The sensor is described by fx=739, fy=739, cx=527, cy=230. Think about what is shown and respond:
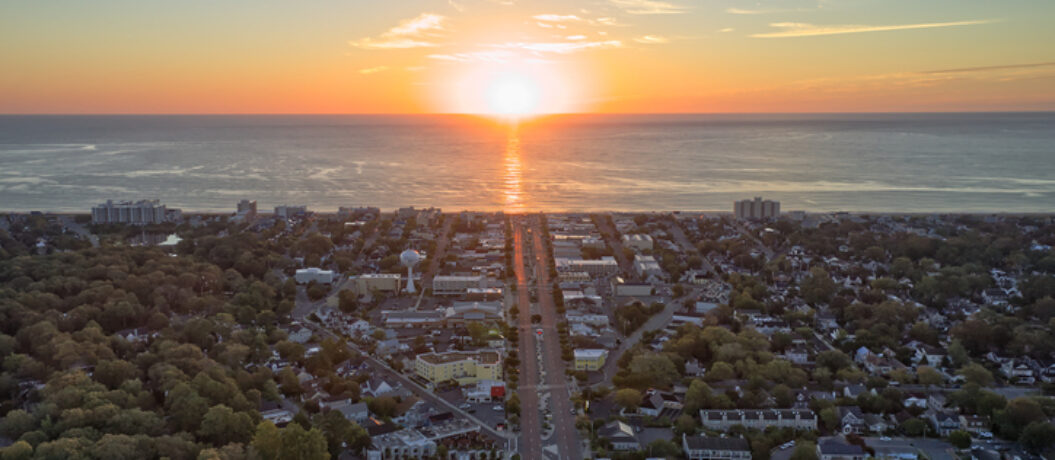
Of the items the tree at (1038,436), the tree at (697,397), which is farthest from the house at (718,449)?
the tree at (1038,436)

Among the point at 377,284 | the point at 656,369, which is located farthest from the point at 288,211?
the point at 656,369

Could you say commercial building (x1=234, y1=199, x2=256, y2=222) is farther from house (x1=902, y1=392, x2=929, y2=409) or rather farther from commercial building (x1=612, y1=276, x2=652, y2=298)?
house (x1=902, y1=392, x2=929, y2=409)

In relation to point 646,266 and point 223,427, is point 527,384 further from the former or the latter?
point 646,266

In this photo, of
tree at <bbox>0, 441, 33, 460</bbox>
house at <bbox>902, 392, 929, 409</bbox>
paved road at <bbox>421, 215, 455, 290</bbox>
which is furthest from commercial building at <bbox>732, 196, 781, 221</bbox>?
tree at <bbox>0, 441, 33, 460</bbox>

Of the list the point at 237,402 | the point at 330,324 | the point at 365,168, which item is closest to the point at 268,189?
the point at 365,168

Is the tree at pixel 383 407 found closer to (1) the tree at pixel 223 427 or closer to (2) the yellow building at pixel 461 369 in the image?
(2) the yellow building at pixel 461 369

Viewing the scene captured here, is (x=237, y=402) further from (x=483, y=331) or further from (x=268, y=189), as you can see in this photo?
(x=268, y=189)
